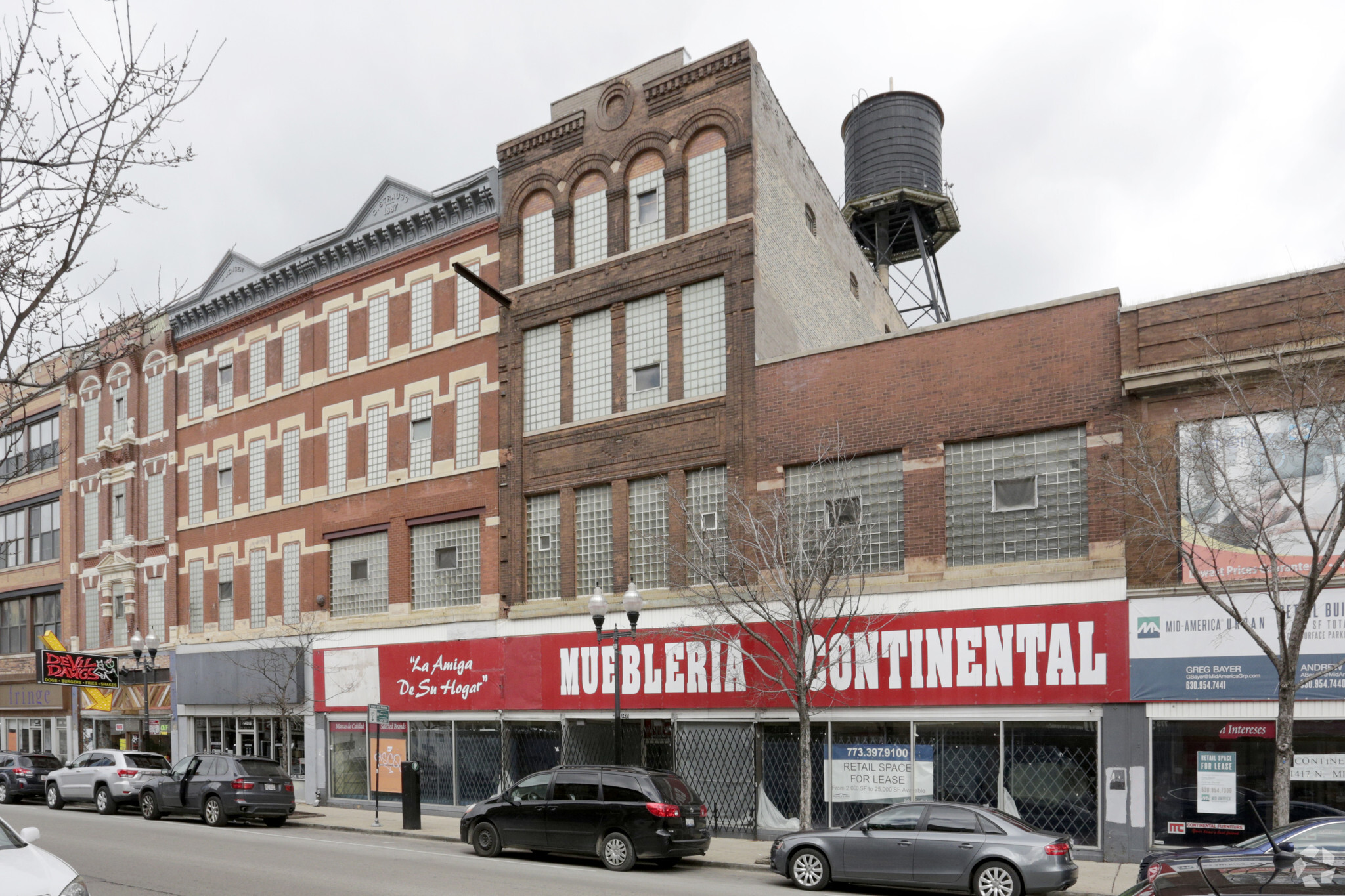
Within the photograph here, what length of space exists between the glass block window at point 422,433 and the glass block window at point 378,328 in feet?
6.76

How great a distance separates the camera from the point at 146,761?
28.3 metres

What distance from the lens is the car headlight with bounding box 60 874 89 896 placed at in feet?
29.0

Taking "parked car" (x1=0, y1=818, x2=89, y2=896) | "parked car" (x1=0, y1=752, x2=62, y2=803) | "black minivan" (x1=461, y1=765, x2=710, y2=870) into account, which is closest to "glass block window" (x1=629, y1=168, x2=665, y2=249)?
"black minivan" (x1=461, y1=765, x2=710, y2=870)

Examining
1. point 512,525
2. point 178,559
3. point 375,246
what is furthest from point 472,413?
point 178,559

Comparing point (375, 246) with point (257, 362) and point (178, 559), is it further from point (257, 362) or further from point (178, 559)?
point (178, 559)

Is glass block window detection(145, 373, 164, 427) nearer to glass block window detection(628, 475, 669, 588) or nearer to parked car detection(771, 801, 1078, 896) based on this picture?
glass block window detection(628, 475, 669, 588)

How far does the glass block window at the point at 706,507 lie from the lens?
23109 millimetres

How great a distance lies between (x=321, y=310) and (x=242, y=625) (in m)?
9.73

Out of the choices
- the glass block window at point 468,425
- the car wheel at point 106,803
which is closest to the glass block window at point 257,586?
the car wheel at point 106,803

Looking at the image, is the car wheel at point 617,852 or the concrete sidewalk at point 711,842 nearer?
the concrete sidewalk at point 711,842

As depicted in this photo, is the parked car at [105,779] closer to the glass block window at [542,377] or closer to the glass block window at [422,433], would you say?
the glass block window at [422,433]

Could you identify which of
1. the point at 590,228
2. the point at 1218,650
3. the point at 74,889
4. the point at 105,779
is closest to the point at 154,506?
the point at 105,779

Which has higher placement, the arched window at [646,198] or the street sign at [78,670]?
the arched window at [646,198]

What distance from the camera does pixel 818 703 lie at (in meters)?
21.3
